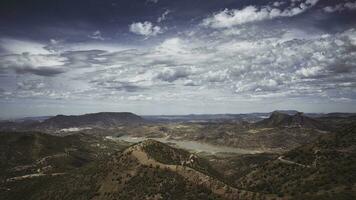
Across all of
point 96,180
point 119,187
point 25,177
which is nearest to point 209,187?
point 119,187

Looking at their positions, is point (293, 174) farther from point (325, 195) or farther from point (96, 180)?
point (96, 180)

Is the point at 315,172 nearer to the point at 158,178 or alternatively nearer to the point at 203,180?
the point at 203,180

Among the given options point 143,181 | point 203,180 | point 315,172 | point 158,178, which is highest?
point 315,172

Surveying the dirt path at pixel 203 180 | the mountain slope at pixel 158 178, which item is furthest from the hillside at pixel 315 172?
the mountain slope at pixel 158 178

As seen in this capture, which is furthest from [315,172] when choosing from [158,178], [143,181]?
[143,181]

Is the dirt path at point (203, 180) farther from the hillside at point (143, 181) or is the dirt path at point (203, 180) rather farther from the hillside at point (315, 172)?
the hillside at point (315, 172)

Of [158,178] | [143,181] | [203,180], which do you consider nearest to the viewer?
[203,180]

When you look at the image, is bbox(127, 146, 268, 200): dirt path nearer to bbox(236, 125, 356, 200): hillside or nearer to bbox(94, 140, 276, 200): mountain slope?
bbox(94, 140, 276, 200): mountain slope

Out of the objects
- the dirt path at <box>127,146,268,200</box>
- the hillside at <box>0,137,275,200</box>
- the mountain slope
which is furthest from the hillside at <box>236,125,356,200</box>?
the mountain slope
